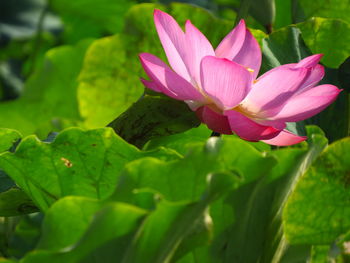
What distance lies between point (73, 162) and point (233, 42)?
197 mm

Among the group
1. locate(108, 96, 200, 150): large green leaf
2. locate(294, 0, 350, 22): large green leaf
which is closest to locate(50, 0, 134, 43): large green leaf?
locate(294, 0, 350, 22): large green leaf

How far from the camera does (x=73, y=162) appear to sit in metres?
0.60

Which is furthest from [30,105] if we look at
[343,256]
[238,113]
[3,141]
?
Answer: [343,256]

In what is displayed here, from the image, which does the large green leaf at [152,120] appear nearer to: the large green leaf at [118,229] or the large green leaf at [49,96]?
the large green leaf at [118,229]

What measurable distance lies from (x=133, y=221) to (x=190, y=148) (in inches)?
3.1

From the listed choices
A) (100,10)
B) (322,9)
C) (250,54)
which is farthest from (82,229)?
(100,10)

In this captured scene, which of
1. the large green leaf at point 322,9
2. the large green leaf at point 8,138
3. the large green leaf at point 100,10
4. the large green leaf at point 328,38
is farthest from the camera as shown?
the large green leaf at point 100,10

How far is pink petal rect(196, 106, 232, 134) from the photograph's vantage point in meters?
0.65

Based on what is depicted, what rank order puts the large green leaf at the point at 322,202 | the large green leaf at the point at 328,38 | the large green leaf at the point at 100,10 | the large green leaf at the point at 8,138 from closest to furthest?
the large green leaf at the point at 322,202
the large green leaf at the point at 8,138
the large green leaf at the point at 328,38
the large green leaf at the point at 100,10

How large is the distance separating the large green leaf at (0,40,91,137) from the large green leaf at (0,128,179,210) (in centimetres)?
73

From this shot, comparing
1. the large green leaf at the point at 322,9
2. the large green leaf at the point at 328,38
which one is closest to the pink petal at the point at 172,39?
the large green leaf at the point at 328,38

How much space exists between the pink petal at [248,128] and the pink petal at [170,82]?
38 millimetres

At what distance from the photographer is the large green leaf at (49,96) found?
1.36 metres

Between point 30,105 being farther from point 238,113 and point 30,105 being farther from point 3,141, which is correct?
point 238,113
